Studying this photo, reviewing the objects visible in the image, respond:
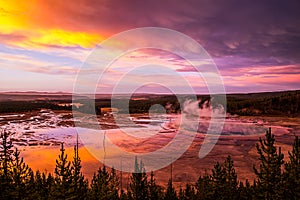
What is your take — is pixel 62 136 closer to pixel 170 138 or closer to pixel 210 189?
pixel 170 138

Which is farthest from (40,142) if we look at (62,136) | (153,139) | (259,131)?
(259,131)

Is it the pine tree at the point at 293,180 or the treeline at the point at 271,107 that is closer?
the pine tree at the point at 293,180

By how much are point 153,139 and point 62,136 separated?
22.2 metres

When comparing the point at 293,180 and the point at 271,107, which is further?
the point at 271,107

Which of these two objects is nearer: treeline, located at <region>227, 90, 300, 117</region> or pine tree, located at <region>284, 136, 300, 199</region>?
pine tree, located at <region>284, 136, 300, 199</region>

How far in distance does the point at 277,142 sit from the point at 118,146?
34706mm

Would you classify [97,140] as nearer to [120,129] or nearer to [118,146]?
[118,146]

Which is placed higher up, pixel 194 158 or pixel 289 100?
pixel 289 100

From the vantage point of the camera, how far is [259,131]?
284 ft

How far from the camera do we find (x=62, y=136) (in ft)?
257

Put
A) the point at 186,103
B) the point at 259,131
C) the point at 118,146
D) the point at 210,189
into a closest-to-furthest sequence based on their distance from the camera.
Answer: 1. the point at 210,189
2. the point at 118,146
3. the point at 259,131
4. the point at 186,103

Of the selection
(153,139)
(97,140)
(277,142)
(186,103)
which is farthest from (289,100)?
(97,140)

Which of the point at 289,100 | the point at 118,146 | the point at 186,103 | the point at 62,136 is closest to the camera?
the point at 118,146

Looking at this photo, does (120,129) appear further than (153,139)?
Yes
